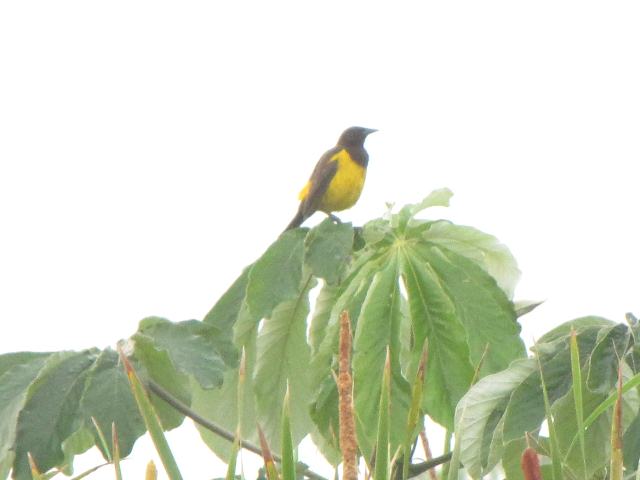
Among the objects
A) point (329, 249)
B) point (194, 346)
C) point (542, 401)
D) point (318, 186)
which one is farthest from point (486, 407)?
point (318, 186)

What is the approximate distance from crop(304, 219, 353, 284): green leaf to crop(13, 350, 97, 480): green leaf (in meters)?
0.60

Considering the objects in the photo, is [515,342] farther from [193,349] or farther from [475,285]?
[193,349]

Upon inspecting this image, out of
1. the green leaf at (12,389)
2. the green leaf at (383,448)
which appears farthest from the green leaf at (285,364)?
the green leaf at (383,448)

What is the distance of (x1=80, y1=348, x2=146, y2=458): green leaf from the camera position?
7.26 feet

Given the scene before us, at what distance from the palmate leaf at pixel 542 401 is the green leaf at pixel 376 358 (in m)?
0.21

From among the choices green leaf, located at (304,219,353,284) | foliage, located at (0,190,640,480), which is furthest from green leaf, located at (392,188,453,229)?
green leaf, located at (304,219,353,284)

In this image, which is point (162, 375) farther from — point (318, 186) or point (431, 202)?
point (318, 186)

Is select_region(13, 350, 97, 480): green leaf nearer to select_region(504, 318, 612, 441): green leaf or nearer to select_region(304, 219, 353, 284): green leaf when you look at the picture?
select_region(304, 219, 353, 284): green leaf

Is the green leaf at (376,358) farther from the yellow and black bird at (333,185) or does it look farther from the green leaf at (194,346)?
the yellow and black bird at (333,185)

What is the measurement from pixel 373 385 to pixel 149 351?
455mm

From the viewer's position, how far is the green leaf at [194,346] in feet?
7.77

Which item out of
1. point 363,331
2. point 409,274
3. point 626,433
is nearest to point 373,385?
point 363,331

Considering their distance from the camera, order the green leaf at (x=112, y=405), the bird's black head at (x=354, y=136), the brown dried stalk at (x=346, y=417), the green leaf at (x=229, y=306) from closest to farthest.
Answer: the brown dried stalk at (x=346, y=417) < the green leaf at (x=112, y=405) < the green leaf at (x=229, y=306) < the bird's black head at (x=354, y=136)

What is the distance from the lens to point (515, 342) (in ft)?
8.24
